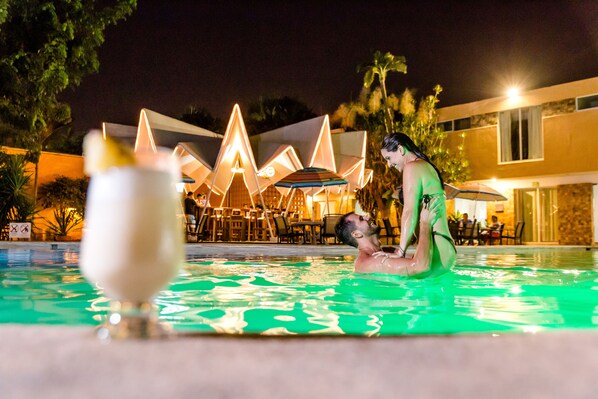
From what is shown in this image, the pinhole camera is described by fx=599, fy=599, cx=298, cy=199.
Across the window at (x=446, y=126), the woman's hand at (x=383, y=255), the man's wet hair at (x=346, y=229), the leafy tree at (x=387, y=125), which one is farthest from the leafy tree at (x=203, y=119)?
the woman's hand at (x=383, y=255)

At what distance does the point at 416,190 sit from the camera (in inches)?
A: 193

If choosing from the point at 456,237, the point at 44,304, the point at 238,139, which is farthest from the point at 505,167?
the point at 44,304

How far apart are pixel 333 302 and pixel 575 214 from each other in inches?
817

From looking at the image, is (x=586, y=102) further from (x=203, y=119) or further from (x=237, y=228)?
(x=203, y=119)

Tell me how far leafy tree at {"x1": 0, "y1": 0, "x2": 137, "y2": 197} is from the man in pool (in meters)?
13.4

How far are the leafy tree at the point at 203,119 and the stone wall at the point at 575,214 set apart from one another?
60.4ft

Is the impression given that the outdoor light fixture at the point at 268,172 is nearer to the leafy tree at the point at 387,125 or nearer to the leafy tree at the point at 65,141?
the leafy tree at the point at 387,125

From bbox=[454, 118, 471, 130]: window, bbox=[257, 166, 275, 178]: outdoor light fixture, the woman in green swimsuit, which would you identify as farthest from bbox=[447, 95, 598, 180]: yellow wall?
the woman in green swimsuit

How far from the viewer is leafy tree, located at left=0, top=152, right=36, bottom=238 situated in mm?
17031

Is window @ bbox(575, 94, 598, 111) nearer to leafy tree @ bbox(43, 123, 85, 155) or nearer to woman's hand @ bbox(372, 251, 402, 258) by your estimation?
woman's hand @ bbox(372, 251, 402, 258)

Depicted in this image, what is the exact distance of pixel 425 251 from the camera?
5.05 meters

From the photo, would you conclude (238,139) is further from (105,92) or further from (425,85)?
(105,92)

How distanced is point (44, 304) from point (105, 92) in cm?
3096

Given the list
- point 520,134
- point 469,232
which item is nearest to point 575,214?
point 520,134
